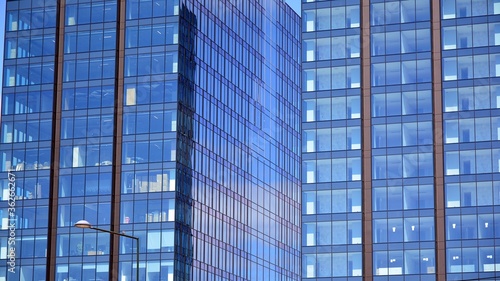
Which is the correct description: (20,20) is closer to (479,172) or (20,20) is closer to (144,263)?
(144,263)

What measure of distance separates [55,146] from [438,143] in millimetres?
41234

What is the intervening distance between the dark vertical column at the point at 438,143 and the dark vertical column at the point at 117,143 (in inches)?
1297

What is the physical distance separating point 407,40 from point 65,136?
3781 cm

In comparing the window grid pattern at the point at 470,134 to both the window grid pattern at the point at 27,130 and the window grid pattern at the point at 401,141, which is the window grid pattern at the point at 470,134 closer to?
the window grid pattern at the point at 401,141

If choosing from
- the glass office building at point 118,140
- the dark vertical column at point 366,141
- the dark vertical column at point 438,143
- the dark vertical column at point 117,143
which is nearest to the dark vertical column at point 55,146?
the glass office building at point 118,140

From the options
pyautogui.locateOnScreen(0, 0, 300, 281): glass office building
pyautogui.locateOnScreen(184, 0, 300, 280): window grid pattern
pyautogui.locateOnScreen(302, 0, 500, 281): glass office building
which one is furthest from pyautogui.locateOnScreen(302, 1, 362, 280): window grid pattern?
pyautogui.locateOnScreen(184, 0, 300, 280): window grid pattern

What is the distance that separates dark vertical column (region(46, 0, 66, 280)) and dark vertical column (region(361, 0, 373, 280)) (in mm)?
33943

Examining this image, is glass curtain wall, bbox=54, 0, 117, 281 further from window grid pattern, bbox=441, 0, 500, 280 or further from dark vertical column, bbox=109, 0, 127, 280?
window grid pattern, bbox=441, 0, 500, 280

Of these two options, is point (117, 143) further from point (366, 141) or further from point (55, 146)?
point (366, 141)

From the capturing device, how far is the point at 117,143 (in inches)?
4924

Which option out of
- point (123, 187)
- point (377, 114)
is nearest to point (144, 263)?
point (123, 187)

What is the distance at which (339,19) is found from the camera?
4397 inches

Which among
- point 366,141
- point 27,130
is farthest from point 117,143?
point 366,141

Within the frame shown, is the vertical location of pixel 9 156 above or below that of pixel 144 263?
above
